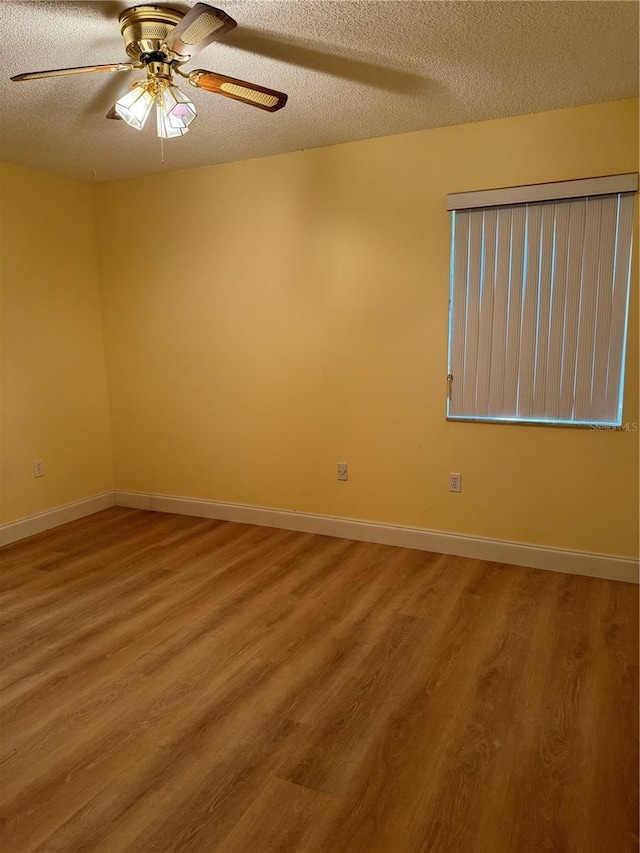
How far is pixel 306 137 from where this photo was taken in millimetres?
3217

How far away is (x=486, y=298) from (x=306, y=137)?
1417 mm

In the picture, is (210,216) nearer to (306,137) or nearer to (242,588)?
(306,137)

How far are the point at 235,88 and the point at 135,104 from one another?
0.40m

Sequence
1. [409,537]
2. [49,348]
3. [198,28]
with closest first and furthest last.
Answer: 1. [198,28]
2. [409,537]
3. [49,348]

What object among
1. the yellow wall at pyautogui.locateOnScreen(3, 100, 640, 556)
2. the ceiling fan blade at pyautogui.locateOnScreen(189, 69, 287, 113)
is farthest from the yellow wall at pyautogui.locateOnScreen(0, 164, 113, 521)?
the ceiling fan blade at pyautogui.locateOnScreen(189, 69, 287, 113)

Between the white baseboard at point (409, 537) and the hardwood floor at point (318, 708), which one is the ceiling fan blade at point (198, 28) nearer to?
the hardwood floor at point (318, 708)

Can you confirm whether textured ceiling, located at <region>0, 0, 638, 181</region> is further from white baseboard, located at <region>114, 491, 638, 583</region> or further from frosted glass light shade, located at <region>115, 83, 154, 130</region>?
white baseboard, located at <region>114, 491, 638, 583</region>

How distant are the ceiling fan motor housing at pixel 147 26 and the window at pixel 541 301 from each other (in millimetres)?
1727

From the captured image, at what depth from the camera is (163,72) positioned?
2.05m

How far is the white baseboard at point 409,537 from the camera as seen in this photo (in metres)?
3.05

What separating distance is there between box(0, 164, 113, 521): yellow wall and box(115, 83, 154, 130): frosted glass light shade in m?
1.98

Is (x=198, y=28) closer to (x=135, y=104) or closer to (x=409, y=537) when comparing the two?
(x=135, y=104)

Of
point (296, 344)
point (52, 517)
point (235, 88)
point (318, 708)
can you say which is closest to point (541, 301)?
point (296, 344)

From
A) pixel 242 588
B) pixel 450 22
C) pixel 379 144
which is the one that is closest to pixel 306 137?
pixel 379 144
